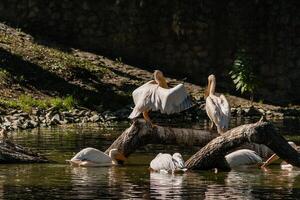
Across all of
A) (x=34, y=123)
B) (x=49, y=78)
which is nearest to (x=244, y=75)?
(x=49, y=78)

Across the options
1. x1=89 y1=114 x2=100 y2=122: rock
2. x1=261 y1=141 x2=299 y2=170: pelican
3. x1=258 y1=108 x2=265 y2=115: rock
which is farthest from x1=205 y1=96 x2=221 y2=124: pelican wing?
x1=258 y1=108 x2=265 y2=115: rock

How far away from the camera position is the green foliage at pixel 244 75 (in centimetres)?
4225

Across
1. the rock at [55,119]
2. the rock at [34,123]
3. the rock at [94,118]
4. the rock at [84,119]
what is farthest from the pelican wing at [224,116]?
the rock at [94,118]

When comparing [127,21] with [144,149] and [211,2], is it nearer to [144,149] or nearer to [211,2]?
[211,2]

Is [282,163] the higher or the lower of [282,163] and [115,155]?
the lower

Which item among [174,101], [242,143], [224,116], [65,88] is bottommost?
[242,143]

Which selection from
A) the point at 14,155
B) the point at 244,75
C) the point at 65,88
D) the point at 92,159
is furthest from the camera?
the point at 244,75

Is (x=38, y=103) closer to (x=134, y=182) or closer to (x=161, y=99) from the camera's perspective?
(x=161, y=99)

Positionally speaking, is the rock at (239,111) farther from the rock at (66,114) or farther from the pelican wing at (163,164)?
the pelican wing at (163,164)

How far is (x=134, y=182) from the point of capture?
17.9 metres

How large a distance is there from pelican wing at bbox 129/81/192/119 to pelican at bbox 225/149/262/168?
146 centimetres

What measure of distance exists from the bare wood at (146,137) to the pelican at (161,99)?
0.84 feet

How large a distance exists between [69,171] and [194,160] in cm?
234

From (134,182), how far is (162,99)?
388 cm
